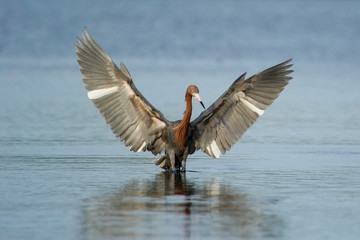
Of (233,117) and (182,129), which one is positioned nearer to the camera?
(182,129)

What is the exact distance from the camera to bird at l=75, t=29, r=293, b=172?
13.0m

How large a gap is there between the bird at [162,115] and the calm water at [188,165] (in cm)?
31

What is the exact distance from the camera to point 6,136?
52.5 ft

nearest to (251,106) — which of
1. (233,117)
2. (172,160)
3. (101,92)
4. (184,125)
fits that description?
(233,117)

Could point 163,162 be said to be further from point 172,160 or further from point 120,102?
point 120,102

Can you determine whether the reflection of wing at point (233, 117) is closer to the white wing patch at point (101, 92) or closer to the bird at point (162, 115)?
the bird at point (162, 115)

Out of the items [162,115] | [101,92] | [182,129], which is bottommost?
[182,129]

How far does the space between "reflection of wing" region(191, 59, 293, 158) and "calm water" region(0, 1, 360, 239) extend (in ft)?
1.06

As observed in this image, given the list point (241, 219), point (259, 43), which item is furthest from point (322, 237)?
point (259, 43)

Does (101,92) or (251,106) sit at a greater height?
(101,92)

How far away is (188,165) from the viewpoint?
44.4ft

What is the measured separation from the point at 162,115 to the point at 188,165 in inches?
35.4

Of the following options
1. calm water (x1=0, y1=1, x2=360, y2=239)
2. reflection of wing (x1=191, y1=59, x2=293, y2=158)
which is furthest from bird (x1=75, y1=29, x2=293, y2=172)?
calm water (x1=0, y1=1, x2=360, y2=239)

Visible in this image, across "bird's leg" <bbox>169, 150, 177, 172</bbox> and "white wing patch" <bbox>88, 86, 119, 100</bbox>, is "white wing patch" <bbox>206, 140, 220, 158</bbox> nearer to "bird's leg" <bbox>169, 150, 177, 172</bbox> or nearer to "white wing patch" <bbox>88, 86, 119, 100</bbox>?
"bird's leg" <bbox>169, 150, 177, 172</bbox>
